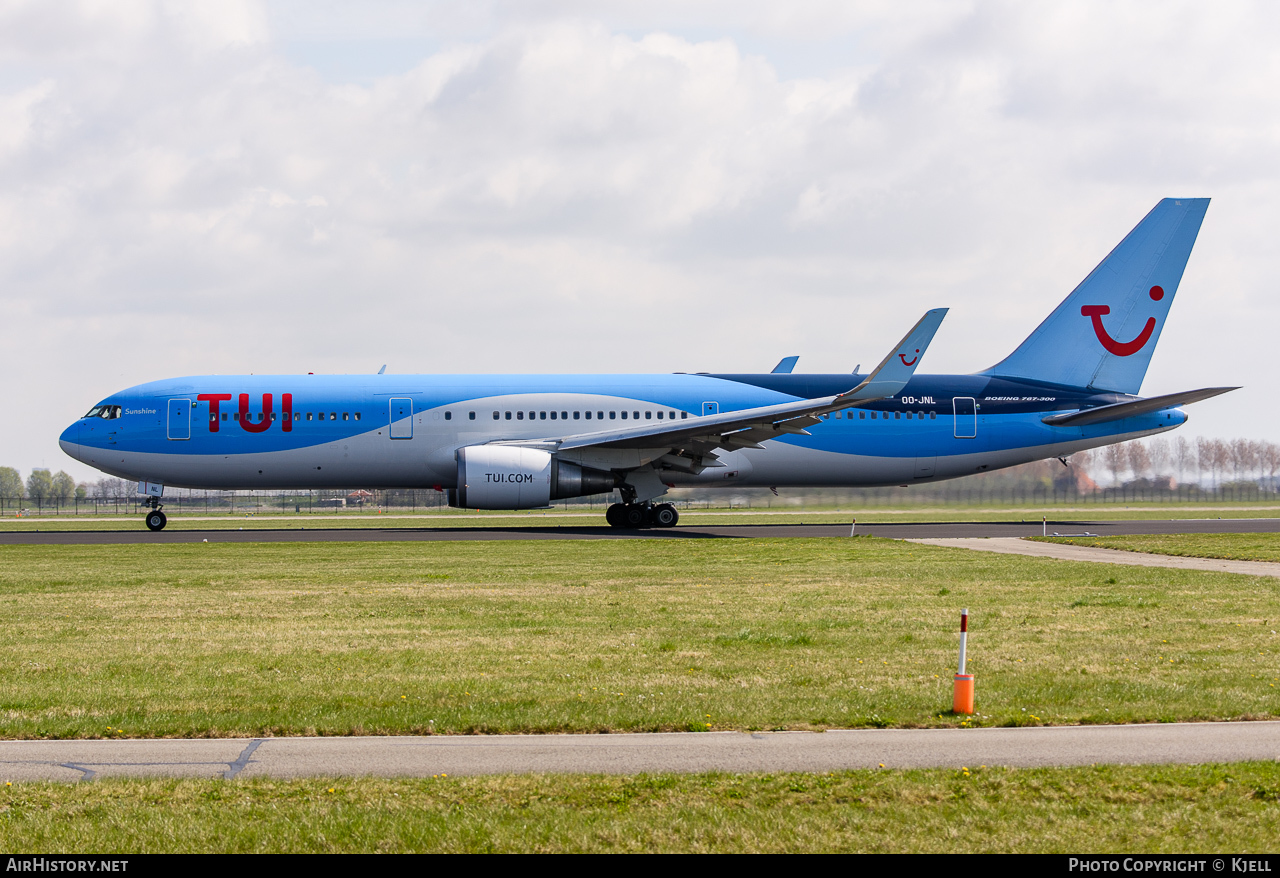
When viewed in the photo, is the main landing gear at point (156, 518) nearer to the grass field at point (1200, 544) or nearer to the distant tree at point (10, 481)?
the grass field at point (1200, 544)

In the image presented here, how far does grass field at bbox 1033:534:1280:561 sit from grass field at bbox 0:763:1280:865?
18.7 meters

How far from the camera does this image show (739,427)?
3156 cm

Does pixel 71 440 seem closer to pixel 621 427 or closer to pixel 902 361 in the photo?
pixel 621 427

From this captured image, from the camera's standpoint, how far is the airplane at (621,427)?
33500 mm

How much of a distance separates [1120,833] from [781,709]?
3.58 metres

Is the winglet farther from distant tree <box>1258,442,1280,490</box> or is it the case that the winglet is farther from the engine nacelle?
distant tree <box>1258,442,1280,490</box>

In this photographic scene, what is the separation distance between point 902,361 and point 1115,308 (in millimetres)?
12098

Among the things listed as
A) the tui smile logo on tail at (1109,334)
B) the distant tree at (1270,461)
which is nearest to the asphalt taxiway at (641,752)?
the tui smile logo on tail at (1109,334)

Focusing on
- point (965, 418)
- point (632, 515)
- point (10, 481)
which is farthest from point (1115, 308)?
point (10, 481)

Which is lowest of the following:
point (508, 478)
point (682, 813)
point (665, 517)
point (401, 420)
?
point (682, 813)

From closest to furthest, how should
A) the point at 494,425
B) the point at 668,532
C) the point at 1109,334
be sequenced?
the point at 668,532
the point at 494,425
the point at 1109,334

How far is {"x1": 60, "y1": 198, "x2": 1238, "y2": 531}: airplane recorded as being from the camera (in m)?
33.5

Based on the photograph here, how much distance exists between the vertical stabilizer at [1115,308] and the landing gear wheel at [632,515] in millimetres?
12104
